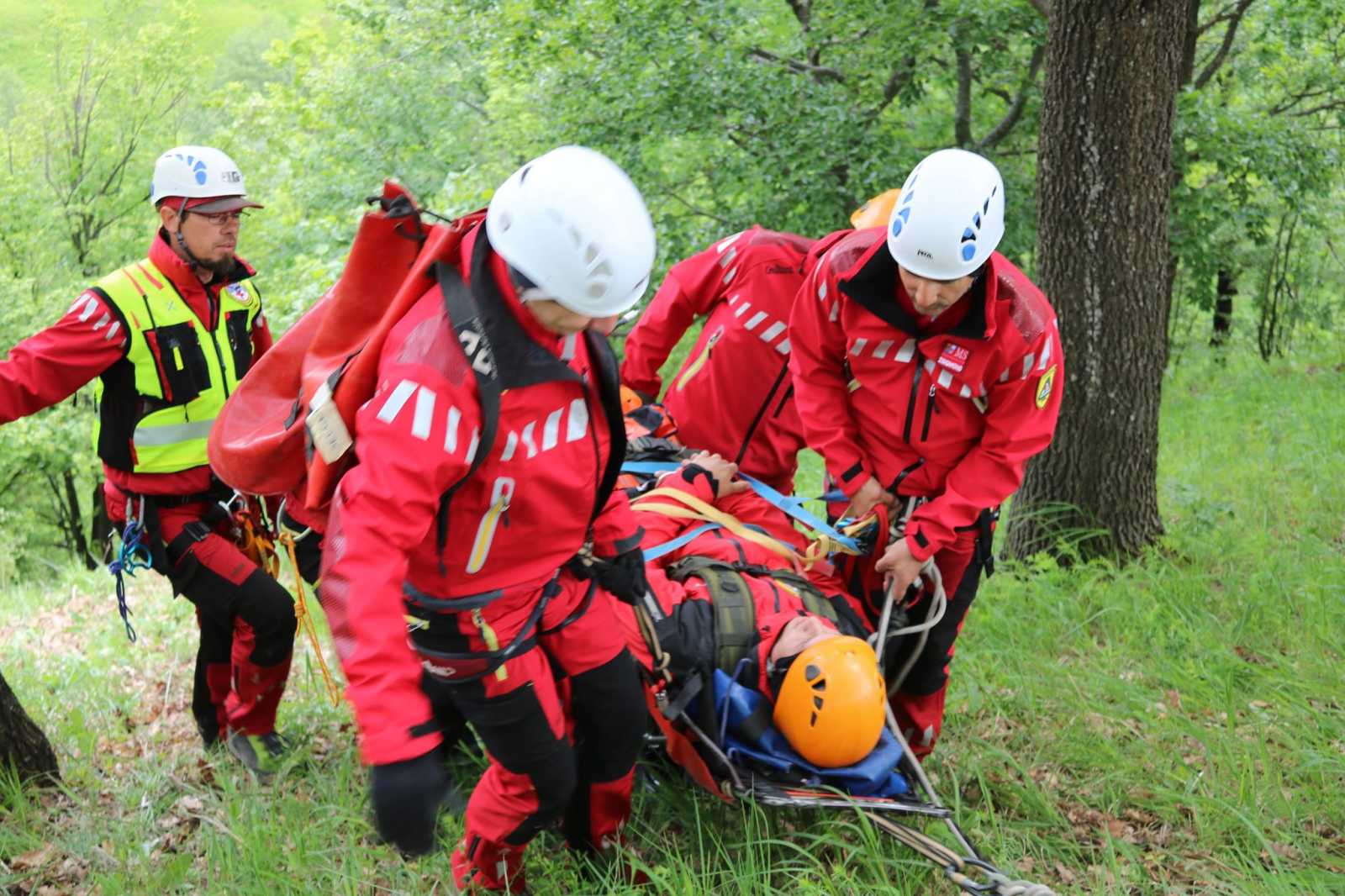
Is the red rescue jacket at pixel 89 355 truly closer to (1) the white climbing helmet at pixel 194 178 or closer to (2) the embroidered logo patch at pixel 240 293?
(2) the embroidered logo patch at pixel 240 293

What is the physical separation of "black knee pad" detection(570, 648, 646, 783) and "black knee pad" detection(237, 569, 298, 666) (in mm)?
1557

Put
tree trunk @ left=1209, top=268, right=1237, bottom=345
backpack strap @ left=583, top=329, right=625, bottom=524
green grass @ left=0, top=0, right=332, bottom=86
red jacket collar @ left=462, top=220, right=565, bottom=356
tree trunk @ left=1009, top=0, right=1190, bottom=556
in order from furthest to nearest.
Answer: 1. green grass @ left=0, top=0, right=332, bottom=86
2. tree trunk @ left=1209, top=268, right=1237, bottom=345
3. tree trunk @ left=1009, top=0, right=1190, bottom=556
4. backpack strap @ left=583, top=329, right=625, bottom=524
5. red jacket collar @ left=462, top=220, right=565, bottom=356

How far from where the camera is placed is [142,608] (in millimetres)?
7320

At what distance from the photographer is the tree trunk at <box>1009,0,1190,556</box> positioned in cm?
509

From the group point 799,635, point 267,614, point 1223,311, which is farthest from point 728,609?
point 1223,311

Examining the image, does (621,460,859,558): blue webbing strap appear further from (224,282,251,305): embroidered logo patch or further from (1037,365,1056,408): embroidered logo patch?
(224,282,251,305): embroidered logo patch

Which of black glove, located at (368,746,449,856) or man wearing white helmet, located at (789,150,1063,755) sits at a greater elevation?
man wearing white helmet, located at (789,150,1063,755)

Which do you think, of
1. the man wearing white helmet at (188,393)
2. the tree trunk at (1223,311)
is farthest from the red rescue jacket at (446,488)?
the tree trunk at (1223,311)

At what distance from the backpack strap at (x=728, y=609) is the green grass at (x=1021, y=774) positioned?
50 cm

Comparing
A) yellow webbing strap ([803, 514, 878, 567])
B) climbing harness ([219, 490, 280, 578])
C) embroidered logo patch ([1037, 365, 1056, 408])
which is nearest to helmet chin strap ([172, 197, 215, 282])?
climbing harness ([219, 490, 280, 578])

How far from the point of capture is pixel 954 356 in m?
3.84

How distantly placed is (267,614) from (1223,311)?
13.3 meters

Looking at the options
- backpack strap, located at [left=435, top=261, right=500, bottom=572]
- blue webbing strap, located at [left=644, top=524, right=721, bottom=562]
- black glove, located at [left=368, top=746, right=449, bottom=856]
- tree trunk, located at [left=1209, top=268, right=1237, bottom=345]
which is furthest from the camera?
tree trunk, located at [left=1209, top=268, right=1237, bottom=345]

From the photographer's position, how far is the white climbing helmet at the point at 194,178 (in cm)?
423
